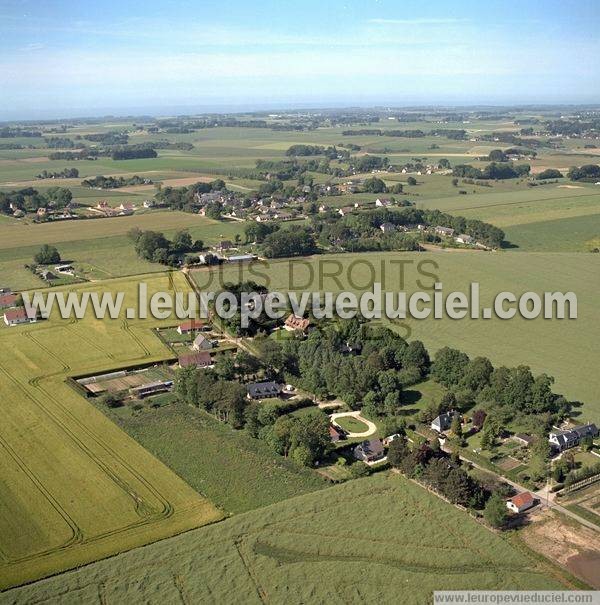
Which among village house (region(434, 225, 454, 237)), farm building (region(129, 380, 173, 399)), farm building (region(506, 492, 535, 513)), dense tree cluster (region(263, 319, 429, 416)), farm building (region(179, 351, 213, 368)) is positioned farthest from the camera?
village house (region(434, 225, 454, 237))

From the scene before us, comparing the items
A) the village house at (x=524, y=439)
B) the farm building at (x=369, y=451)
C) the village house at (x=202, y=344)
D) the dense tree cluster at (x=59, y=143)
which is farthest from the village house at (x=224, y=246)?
the dense tree cluster at (x=59, y=143)

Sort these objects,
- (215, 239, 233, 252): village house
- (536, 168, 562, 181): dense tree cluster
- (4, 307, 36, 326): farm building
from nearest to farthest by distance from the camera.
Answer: (4, 307, 36, 326): farm building
(215, 239, 233, 252): village house
(536, 168, 562, 181): dense tree cluster

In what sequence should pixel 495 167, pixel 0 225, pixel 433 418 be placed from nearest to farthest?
pixel 433 418 < pixel 0 225 < pixel 495 167

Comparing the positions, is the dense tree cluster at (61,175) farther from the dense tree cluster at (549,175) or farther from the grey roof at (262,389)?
the grey roof at (262,389)

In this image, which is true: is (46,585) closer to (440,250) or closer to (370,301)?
(370,301)

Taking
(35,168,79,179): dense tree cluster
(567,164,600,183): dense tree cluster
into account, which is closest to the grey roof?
(567,164,600,183): dense tree cluster

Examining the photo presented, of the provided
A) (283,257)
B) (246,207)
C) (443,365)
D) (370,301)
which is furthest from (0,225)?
(443,365)

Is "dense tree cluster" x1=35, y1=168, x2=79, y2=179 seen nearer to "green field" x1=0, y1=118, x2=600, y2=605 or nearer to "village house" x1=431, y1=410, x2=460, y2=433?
"green field" x1=0, y1=118, x2=600, y2=605
